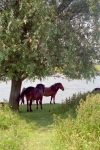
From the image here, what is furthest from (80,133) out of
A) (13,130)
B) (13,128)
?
(13,128)

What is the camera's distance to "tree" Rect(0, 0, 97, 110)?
352 inches

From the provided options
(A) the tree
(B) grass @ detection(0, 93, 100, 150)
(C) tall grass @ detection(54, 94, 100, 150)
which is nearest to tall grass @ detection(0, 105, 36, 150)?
(B) grass @ detection(0, 93, 100, 150)

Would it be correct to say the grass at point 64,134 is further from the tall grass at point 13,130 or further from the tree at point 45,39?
the tree at point 45,39

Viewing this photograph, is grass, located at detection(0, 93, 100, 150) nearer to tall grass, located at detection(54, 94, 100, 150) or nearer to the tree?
tall grass, located at detection(54, 94, 100, 150)

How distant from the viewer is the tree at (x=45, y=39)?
895cm

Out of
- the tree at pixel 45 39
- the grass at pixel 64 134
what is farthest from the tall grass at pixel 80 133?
the tree at pixel 45 39

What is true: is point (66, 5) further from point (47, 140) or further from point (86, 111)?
point (47, 140)

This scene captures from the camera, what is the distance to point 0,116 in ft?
27.0

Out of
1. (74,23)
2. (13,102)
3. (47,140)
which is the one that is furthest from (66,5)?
(47,140)

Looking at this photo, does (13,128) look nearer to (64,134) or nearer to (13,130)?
(13,130)

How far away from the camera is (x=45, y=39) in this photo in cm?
895

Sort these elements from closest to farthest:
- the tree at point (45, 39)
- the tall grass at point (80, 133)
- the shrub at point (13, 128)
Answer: the tall grass at point (80, 133) < the shrub at point (13, 128) < the tree at point (45, 39)

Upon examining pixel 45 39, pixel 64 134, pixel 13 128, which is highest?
pixel 45 39

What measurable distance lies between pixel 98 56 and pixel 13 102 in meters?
4.62
